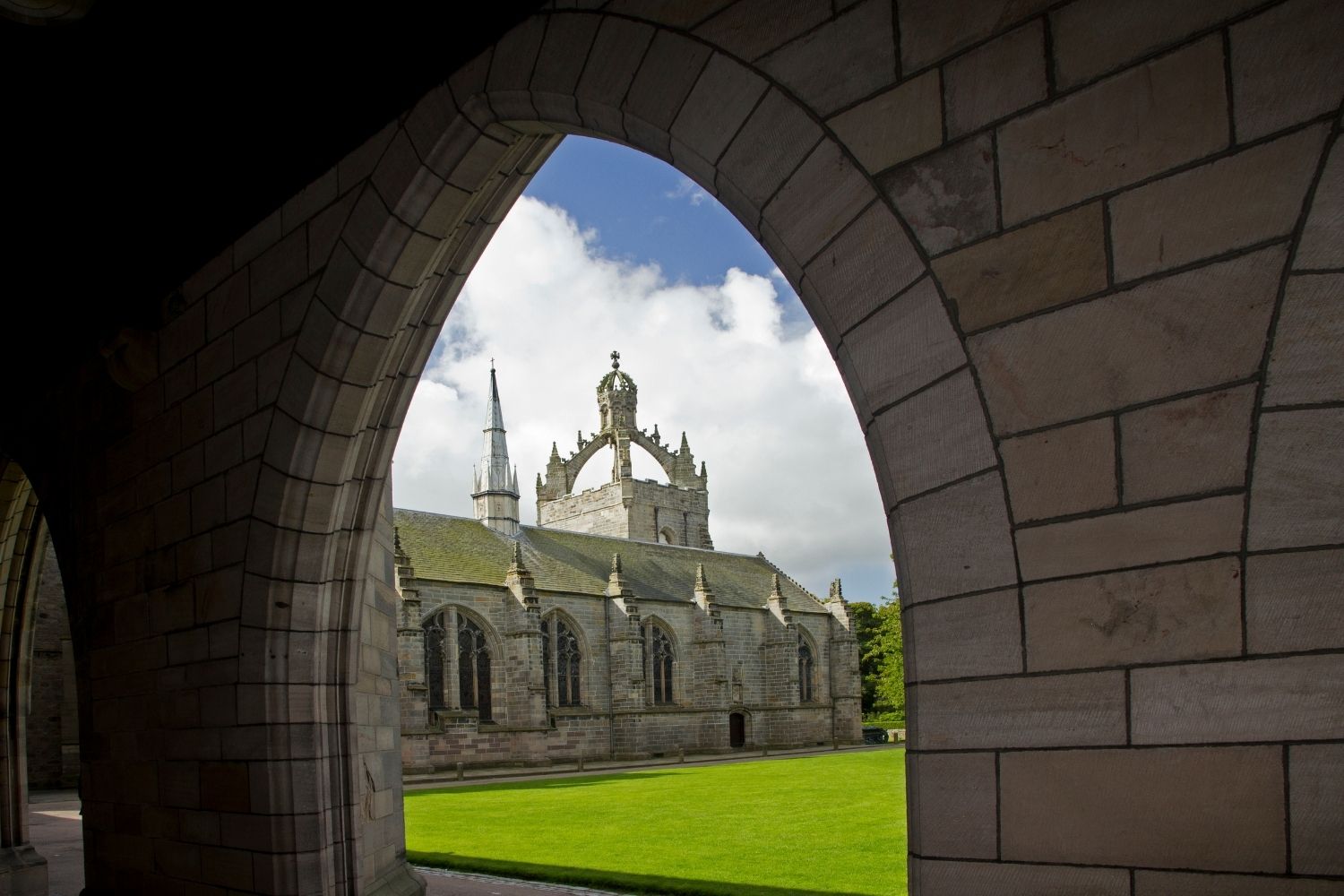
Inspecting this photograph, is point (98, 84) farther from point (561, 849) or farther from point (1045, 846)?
point (561, 849)

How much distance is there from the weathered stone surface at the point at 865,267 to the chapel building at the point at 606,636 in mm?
25177

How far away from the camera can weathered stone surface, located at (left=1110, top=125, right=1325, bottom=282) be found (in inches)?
68.4

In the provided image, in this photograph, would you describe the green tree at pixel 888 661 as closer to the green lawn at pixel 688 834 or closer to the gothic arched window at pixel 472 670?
the gothic arched window at pixel 472 670

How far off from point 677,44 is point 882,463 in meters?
1.15

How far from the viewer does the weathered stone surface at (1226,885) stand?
1667mm

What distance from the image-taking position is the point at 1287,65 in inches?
68.8

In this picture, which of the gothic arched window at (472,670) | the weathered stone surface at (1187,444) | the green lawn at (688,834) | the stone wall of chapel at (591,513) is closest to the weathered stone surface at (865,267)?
the weathered stone surface at (1187,444)

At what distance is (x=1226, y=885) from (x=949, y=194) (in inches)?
51.5

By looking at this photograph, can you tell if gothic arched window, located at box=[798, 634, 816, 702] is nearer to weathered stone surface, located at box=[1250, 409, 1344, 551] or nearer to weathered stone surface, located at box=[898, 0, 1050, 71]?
weathered stone surface, located at box=[898, 0, 1050, 71]

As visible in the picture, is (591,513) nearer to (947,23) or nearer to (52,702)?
(52,702)

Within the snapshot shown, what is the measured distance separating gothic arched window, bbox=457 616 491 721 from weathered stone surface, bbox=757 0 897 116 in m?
28.5

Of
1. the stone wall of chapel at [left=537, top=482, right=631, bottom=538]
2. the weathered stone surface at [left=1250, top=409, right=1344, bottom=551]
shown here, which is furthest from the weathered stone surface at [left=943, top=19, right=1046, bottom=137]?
the stone wall of chapel at [left=537, top=482, right=631, bottom=538]

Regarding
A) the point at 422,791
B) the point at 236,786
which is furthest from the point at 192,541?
the point at 422,791

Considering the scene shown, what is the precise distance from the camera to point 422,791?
20875 mm
